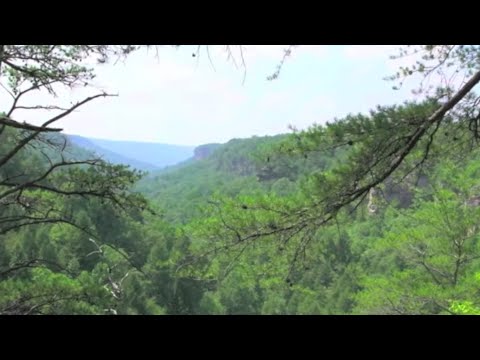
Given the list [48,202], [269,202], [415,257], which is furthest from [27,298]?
[415,257]

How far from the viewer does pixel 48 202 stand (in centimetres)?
502

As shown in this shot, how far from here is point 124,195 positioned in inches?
171

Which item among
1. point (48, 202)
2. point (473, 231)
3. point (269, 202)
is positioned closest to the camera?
point (269, 202)
